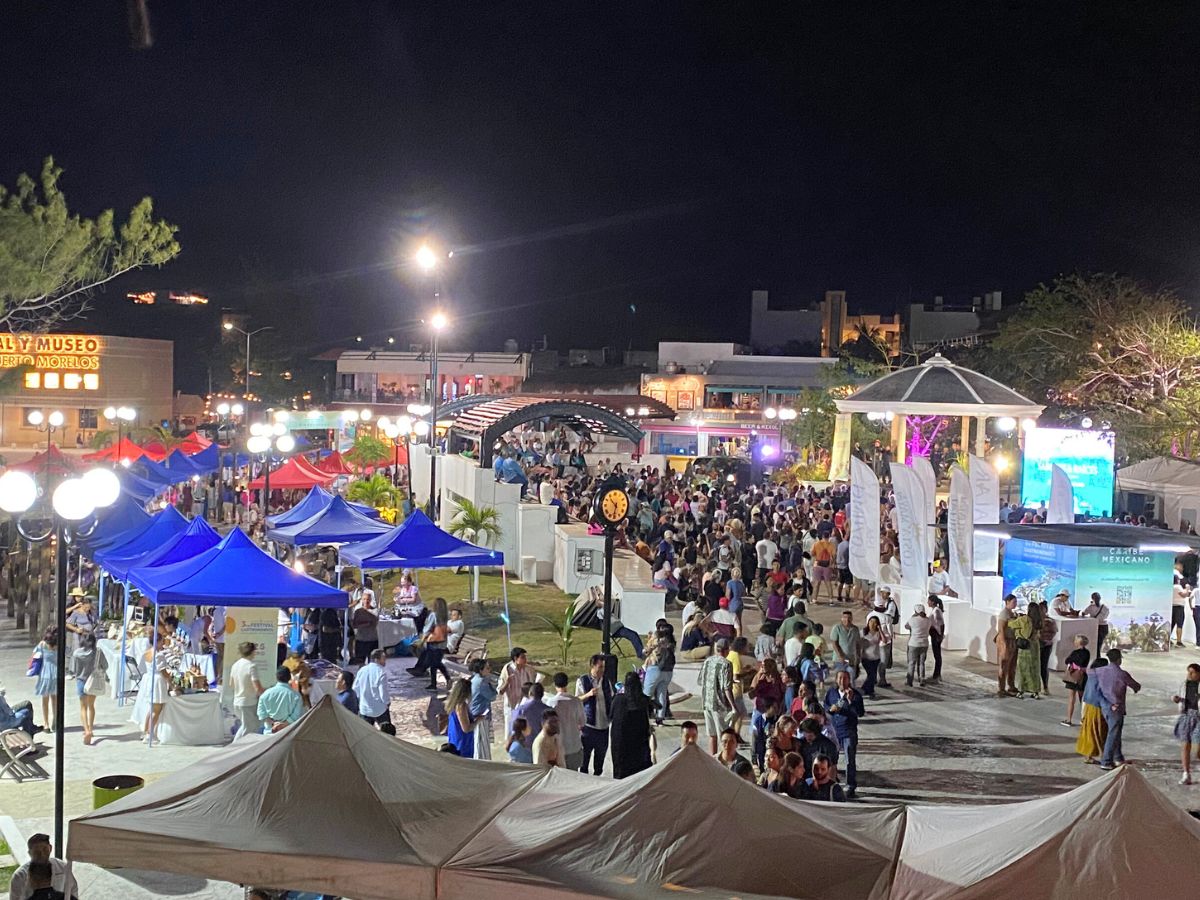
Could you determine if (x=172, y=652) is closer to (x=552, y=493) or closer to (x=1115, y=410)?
(x=552, y=493)

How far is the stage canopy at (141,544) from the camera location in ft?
50.3

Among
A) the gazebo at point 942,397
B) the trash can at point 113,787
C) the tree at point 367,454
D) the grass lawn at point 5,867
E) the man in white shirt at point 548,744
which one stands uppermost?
the gazebo at point 942,397

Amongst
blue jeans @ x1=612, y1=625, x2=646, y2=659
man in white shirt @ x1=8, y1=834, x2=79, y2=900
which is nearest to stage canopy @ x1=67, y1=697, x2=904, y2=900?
man in white shirt @ x1=8, y1=834, x2=79, y2=900

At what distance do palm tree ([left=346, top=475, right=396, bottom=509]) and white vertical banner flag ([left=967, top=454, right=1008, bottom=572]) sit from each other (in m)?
14.4

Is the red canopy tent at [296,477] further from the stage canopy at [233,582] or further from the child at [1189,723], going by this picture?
the child at [1189,723]

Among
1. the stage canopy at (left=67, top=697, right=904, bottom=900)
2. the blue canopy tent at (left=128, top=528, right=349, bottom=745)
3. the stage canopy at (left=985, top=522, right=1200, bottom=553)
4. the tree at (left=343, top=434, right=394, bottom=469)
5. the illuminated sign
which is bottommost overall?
the stage canopy at (left=67, top=697, right=904, bottom=900)

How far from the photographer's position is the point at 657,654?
12883 mm

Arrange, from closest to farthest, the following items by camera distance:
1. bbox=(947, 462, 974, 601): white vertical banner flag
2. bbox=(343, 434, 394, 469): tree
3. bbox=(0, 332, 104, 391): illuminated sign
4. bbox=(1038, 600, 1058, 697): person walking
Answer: bbox=(1038, 600, 1058, 697): person walking → bbox=(947, 462, 974, 601): white vertical banner flag → bbox=(343, 434, 394, 469): tree → bbox=(0, 332, 104, 391): illuminated sign

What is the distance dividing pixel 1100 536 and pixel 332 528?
477 inches

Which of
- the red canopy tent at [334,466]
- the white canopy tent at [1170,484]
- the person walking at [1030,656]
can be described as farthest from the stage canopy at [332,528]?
the white canopy tent at [1170,484]

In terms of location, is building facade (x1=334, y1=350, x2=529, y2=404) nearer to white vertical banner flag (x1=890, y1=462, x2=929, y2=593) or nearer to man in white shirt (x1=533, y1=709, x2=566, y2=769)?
white vertical banner flag (x1=890, y1=462, x2=929, y2=593)

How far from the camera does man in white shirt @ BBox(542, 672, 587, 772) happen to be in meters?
10.2

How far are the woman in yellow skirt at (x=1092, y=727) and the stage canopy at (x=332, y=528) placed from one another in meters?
11.1

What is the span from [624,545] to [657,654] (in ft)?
35.5
